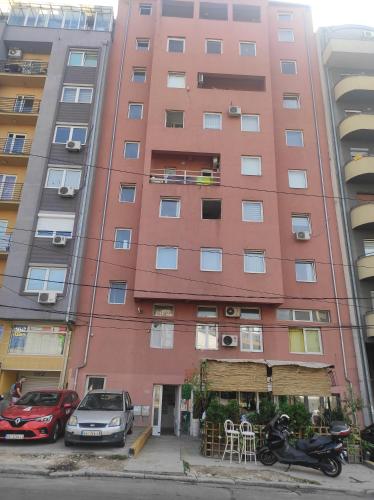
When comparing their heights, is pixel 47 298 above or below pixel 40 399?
above

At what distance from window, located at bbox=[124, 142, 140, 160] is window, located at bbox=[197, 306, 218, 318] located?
9.62m

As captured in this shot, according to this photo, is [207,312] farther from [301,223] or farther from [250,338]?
[301,223]

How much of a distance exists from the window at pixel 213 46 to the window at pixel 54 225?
14.0 m

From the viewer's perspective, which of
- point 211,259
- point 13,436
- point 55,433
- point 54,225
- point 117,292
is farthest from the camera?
point 54,225

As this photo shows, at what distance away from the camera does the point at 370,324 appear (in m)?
19.0

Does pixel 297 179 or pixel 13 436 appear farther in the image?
pixel 297 179

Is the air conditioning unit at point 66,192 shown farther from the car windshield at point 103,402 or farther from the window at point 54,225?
the car windshield at point 103,402

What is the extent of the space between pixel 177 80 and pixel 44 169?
32.1 ft

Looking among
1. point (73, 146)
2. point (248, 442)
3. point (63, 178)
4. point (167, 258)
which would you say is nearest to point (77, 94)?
point (73, 146)

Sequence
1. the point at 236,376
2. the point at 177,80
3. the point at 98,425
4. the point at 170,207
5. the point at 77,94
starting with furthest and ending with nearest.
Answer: the point at 177,80
the point at 77,94
the point at 170,207
the point at 236,376
the point at 98,425

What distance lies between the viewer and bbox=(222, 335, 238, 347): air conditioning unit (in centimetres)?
1864

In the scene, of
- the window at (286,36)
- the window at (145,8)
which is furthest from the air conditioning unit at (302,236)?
the window at (145,8)

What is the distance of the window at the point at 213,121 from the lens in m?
22.7

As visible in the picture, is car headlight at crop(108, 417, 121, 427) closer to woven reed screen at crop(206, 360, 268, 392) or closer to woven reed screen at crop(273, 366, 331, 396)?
woven reed screen at crop(206, 360, 268, 392)
